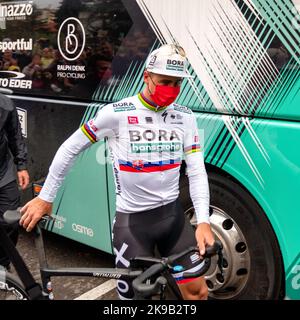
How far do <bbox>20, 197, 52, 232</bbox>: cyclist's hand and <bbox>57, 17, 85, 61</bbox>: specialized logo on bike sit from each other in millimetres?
1629

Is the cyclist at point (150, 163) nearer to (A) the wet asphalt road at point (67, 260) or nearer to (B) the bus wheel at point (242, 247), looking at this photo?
(B) the bus wheel at point (242, 247)

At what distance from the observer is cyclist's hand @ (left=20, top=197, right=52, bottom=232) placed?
200 centimetres

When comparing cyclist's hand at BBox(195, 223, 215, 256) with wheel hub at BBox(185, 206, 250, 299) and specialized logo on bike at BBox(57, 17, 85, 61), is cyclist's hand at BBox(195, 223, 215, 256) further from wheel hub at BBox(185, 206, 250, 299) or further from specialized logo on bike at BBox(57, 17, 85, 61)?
specialized logo on bike at BBox(57, 17, 85, 61)

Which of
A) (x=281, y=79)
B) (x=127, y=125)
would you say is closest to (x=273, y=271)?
(x=281, y=79)

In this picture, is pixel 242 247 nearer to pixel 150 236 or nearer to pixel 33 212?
pixel 150 236

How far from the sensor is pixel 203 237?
6.53 ft

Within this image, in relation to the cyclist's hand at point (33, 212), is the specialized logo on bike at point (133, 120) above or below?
above

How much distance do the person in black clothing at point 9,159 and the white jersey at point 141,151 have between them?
1058 millimetres

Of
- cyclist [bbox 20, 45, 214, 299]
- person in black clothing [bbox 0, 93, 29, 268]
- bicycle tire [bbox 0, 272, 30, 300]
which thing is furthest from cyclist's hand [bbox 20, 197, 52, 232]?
person in black clothing [bbox 0, 93, 29, 268]

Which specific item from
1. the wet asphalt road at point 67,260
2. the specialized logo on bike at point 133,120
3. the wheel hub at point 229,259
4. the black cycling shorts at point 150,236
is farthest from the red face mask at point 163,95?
the wet asphalt road at point 67,260

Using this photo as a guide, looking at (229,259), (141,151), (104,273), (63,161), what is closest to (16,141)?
(63,161)

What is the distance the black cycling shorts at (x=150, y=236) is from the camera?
220 centimetres

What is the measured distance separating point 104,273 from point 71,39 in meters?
2.14

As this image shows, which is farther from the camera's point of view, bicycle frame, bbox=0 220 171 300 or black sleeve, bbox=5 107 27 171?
black sleeve, bbox=5 107 27 171
